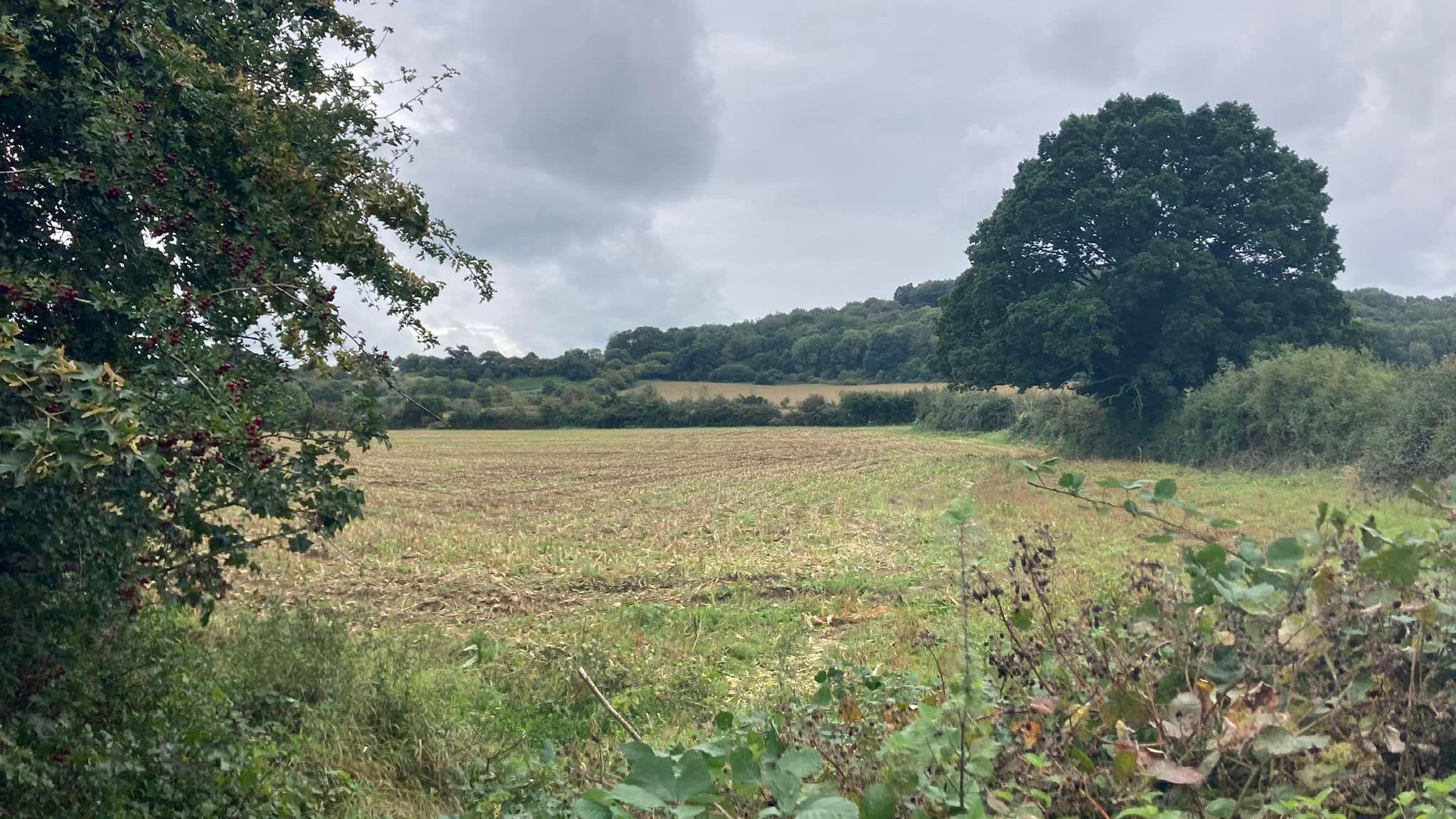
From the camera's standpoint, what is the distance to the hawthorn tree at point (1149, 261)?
25.6m

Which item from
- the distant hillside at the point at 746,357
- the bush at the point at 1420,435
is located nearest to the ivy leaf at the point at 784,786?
the bush at the point at 1420,435

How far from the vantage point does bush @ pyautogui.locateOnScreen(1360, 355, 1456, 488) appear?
50.6 feet

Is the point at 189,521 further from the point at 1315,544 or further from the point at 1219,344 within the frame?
the point at 1219,344

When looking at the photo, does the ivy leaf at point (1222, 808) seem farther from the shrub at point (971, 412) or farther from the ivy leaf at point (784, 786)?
the shrub at point (971, 412)

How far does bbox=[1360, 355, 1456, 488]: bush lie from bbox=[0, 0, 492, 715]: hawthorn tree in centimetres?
1781

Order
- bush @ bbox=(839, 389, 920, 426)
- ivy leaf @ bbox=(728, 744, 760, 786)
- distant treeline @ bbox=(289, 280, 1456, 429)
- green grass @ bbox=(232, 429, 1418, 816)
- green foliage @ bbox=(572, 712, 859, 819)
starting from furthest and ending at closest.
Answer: bush @ bbox=(839, 389, 920, 426)
distant treeline @ bbox=(289, 280, 1456, 429)
green grass @ bbox=(232, 429, 1418, 816)
ivy leaf @ bbox=(728, 744, 760, 786)
green foliage @ bbox=(572, 712, 859, 819)

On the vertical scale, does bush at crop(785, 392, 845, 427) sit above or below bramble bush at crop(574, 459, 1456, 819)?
below

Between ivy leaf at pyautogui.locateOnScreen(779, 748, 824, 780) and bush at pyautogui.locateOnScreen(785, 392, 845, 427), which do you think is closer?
ivy leaf at pyautogui.locateOnScreen(779, 748, 824, 780)

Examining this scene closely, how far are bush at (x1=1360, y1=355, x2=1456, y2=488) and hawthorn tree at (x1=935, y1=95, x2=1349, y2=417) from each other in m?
8.54

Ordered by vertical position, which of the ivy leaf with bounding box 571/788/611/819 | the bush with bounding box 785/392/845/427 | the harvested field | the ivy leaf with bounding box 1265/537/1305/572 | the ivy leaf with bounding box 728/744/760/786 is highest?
the ivy leaf with bounding box 1265/537/1305/572

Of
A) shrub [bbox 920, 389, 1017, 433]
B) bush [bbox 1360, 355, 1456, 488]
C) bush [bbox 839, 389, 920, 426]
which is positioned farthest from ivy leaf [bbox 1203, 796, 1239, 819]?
bush [bbox 839, 389, 920, 426]

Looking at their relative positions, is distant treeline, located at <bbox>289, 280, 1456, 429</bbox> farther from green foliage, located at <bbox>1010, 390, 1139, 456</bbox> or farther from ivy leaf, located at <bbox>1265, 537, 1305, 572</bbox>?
ivy leaf, located at <bbox>1265, 537, 1305, 572</bbox>

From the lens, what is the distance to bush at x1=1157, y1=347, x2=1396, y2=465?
19.8 meters

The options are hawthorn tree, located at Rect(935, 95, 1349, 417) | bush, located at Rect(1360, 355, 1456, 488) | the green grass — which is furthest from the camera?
hawthorn tree, located at Rect(935, 95, 1349, 417)
